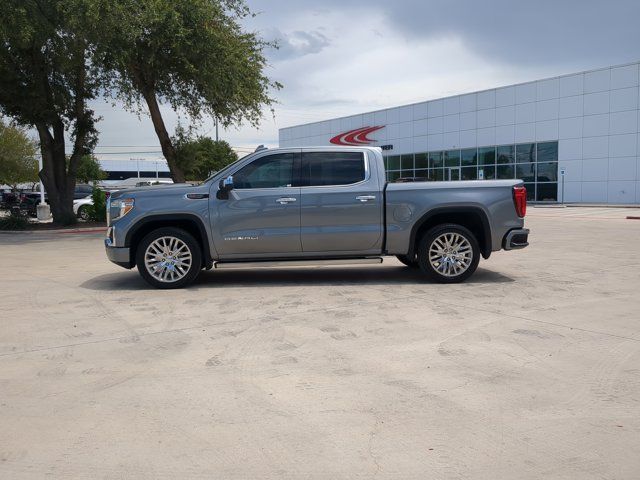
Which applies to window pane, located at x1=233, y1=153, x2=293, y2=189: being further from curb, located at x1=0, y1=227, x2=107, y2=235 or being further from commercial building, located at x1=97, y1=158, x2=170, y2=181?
commercial building, located at x1=97, y1=158, x2=170, y2=181

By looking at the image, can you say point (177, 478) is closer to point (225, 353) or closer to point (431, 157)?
point (225, 353)

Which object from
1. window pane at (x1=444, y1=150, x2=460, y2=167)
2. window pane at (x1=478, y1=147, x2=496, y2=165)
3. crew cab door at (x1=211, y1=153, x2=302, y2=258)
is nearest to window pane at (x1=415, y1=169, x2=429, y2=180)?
window pane at (x1=444, y1=150, x2=460, y2=167)

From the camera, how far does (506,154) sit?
40.7 meters

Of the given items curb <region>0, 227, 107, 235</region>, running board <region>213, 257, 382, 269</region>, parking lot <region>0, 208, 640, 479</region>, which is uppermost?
running board <region>213, 257, 382, 269</region>

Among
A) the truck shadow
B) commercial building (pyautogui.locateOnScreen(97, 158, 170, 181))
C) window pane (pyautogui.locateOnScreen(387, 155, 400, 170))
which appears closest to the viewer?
the truck shadow

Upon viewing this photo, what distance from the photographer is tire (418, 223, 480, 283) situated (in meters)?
8.63

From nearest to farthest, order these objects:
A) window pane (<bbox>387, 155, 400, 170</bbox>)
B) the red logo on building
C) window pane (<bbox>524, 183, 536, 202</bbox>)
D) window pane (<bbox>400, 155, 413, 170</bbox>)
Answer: window pane (<bbox>524, 183, 536, 202</bbox>), window pane (<bbox>400, 155, 413, 170</bbox>), window pane (<bbox>387, 155, 400, 170</bbox>), the red logo on building

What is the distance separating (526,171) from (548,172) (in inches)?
62.2

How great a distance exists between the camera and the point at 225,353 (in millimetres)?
5406

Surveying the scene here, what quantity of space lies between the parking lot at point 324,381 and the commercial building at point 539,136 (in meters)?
29.8

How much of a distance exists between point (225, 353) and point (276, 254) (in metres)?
3.34

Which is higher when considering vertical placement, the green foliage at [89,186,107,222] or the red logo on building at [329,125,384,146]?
the red logo on building at [329,125,384,146]

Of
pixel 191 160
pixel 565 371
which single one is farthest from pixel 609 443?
pixel 191 160

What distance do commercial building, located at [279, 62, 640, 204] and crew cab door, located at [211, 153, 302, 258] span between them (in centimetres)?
3140
